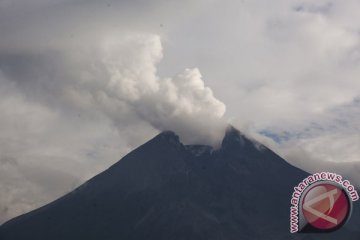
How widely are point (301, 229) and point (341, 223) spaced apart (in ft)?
20.3

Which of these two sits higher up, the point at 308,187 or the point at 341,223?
the point at 308,187

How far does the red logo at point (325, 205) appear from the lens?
77625 mm

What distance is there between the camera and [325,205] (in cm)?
7806

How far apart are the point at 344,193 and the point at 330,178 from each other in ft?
17.1

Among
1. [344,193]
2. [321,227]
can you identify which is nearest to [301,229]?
[321,227]

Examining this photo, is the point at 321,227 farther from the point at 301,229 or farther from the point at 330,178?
the point at 330,178

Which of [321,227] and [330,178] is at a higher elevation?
[330,178]

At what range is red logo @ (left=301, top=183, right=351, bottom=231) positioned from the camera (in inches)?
3056

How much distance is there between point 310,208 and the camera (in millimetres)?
78625

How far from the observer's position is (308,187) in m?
77.9

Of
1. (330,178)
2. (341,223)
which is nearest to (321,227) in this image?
(341,223)

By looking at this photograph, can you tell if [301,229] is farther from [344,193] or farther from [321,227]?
[344,193]

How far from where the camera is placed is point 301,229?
8031cm

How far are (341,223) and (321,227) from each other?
3049 mm
